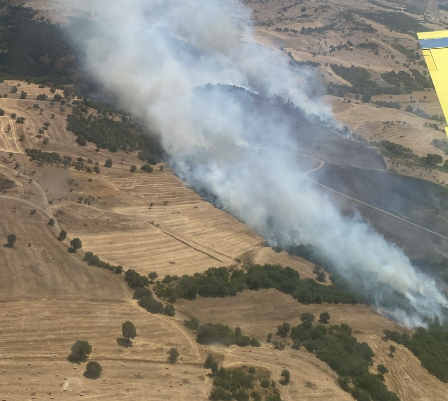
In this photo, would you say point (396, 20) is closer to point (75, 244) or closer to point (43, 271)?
point (75, 244)

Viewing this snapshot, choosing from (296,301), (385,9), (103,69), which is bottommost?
(296,301)

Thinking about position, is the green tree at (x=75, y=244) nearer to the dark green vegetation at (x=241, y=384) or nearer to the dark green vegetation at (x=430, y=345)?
the dark green vegetation at (x=241, y=384)

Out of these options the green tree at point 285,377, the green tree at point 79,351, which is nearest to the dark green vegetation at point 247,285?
the green tree at point 79,351

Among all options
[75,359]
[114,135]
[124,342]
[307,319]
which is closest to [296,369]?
[307,319]

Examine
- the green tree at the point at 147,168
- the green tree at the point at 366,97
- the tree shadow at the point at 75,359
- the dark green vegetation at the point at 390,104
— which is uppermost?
the green tree at the point at 366,97

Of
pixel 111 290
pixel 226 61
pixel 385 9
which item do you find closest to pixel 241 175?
pixel 111 290

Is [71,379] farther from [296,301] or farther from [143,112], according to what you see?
[143,112]

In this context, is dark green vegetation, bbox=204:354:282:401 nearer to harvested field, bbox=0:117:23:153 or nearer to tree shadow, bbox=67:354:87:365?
tree shadow, bbox=67:354:87:365
